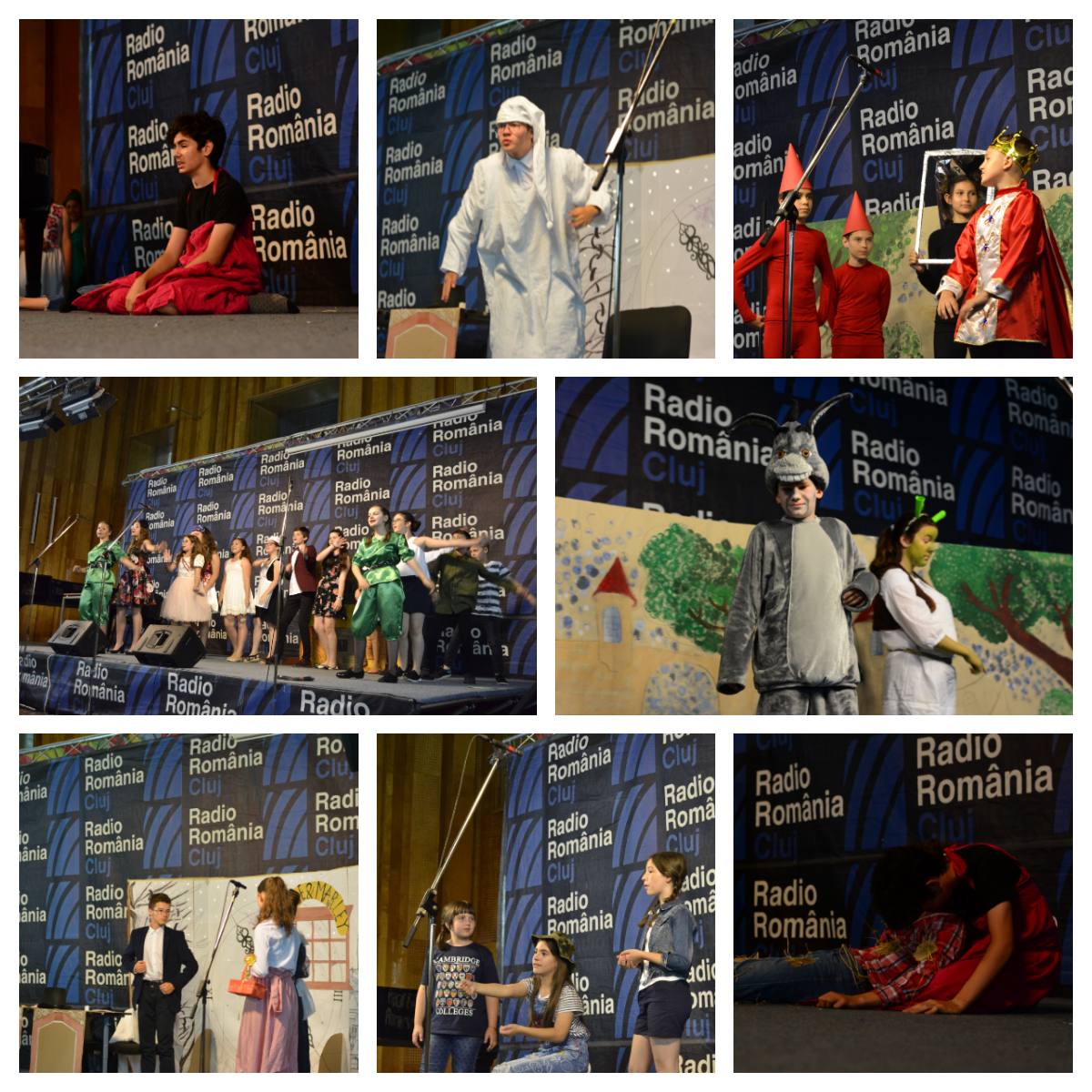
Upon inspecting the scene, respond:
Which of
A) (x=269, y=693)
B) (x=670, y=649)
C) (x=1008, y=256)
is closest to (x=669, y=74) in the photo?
(x=1008, y=256)

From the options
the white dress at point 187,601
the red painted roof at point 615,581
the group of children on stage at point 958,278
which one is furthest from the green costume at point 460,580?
the group of children on stage at point 958,278

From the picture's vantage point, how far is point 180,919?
3.28 metres

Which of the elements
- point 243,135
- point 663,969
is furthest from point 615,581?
point 243,135

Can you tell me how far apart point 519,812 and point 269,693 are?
800 millimetres

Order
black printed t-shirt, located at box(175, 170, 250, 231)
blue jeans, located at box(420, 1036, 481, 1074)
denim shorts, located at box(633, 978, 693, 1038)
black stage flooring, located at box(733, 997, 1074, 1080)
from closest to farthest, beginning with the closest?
black stage flooring, located at box(733, 997, 1074, 1080) < denim shorts, located at box(633, 978, 693, 1038) < blue jeans, located at box(420, 1036, 481, 1074) < black printed t-shirt, located at box(175, 170, 250, 231)

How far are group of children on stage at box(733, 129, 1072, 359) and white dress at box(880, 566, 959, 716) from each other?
712 mm

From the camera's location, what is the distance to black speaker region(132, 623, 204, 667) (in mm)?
3369

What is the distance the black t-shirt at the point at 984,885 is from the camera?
3.10 m

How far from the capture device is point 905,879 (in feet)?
10.5

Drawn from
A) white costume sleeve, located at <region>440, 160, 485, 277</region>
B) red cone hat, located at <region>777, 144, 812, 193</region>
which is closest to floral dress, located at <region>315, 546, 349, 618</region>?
white costume sleeve, located at <region>440, 160, 485, 277</region>

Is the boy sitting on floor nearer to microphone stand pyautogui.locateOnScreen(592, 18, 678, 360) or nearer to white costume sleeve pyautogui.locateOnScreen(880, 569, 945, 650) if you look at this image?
microphone stand pyautogui.locateOnScreen(592, 18, 678, 360)

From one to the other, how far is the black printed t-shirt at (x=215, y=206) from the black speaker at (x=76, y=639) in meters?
1.24

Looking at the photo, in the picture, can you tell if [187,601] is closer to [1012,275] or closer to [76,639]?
[76,639]

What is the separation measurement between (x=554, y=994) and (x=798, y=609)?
1236 mm
